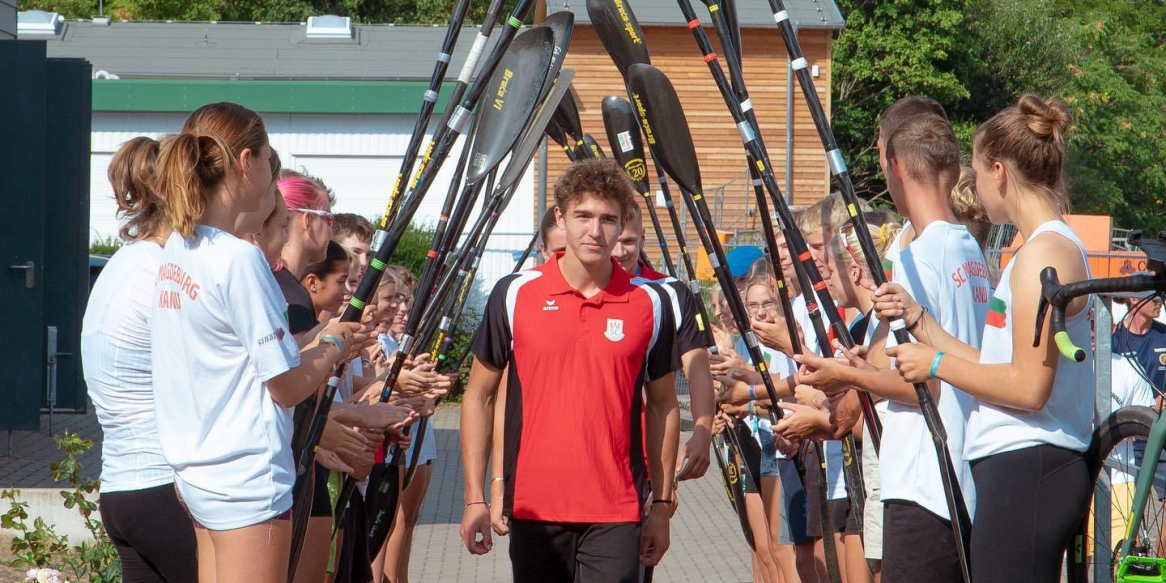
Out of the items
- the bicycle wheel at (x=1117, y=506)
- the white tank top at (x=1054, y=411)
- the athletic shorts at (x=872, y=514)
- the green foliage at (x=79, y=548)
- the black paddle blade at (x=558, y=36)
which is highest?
the black paddle blade at (x=558, y=36)

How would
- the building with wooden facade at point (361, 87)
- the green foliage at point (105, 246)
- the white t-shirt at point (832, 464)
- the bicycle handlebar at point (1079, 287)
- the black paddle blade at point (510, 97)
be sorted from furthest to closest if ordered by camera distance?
the building with wooden facade at point (361, 87) < the green foliage at point (105, 246) < the white t-shirt at point (832, 464) < the black paddle blade at point (510, 97) < the bicycle handlebar at point (1079, 287)

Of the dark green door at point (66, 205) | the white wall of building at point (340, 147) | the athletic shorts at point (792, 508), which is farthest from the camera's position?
the white wall of building at point (340, 147)

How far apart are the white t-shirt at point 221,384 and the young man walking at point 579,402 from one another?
40.5 inches

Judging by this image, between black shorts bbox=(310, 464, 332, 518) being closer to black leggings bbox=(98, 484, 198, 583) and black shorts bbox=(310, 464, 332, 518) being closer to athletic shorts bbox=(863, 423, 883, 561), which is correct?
black leggings bbox=(98, 484, 198, 583)

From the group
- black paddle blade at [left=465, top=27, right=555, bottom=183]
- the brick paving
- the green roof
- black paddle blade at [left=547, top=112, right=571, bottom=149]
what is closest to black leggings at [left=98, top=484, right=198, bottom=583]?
black paddle blade at [left=465, top=27, right=555, bottom=183]

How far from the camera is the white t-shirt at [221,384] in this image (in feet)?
8.72

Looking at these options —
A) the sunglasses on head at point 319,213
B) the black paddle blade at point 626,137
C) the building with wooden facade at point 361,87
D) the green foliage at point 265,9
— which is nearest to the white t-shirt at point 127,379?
the sunglasses on head at point 319,213

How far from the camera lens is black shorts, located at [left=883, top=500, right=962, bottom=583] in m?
3.12

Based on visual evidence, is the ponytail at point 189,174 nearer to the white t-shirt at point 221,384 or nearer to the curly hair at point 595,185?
the white t-shirt at point 221,384

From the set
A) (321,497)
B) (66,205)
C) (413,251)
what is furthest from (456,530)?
(413,251)

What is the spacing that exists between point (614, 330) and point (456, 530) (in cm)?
535

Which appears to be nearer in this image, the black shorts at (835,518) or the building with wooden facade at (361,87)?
the black shorts at (835,518)

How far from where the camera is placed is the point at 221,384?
2.68m

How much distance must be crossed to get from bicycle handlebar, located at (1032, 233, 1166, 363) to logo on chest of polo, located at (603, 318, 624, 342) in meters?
1.42
